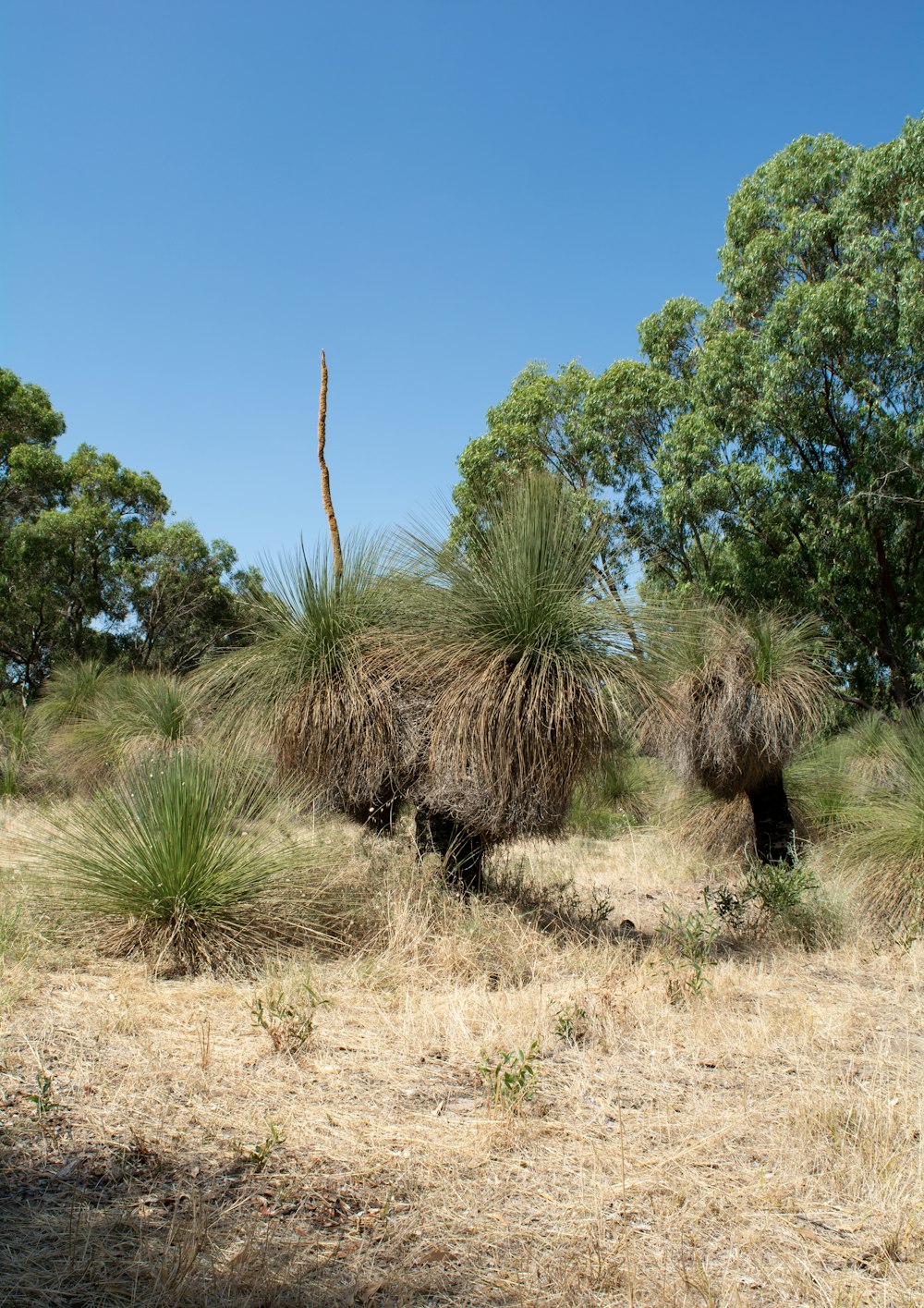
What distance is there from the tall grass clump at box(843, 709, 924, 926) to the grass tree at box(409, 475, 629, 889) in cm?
281

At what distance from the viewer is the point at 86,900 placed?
5648mm

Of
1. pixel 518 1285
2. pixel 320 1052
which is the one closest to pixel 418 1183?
pixel 518 1285

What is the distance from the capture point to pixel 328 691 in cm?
685

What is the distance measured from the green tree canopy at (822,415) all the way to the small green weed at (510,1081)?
30.8 ft

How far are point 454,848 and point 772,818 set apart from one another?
4.97m

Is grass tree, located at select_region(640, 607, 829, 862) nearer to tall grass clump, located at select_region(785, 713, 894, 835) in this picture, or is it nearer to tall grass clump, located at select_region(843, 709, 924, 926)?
tall grass clump, located at select_region(785, 713, 894, 835)

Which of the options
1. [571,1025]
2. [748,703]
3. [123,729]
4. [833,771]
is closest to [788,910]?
[748,703]

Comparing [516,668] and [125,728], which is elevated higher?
[516,668]

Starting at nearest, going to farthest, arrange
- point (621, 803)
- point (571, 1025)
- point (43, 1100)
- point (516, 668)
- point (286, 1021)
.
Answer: point (43, 1100) → point (286, 1021) → point (571, 1025) → point (516, 668) → point (621, 803)

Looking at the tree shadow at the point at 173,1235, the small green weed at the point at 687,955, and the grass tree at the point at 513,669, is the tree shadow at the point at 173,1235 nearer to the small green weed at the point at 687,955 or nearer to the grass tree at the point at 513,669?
the small green weed at the point at 687,955

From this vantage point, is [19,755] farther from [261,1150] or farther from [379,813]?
[261,1150]

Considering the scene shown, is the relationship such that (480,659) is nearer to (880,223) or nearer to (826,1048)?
(826,1048)

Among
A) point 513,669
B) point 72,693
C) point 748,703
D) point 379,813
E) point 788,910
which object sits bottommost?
point 788,910

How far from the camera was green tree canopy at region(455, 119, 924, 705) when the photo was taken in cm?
1277
